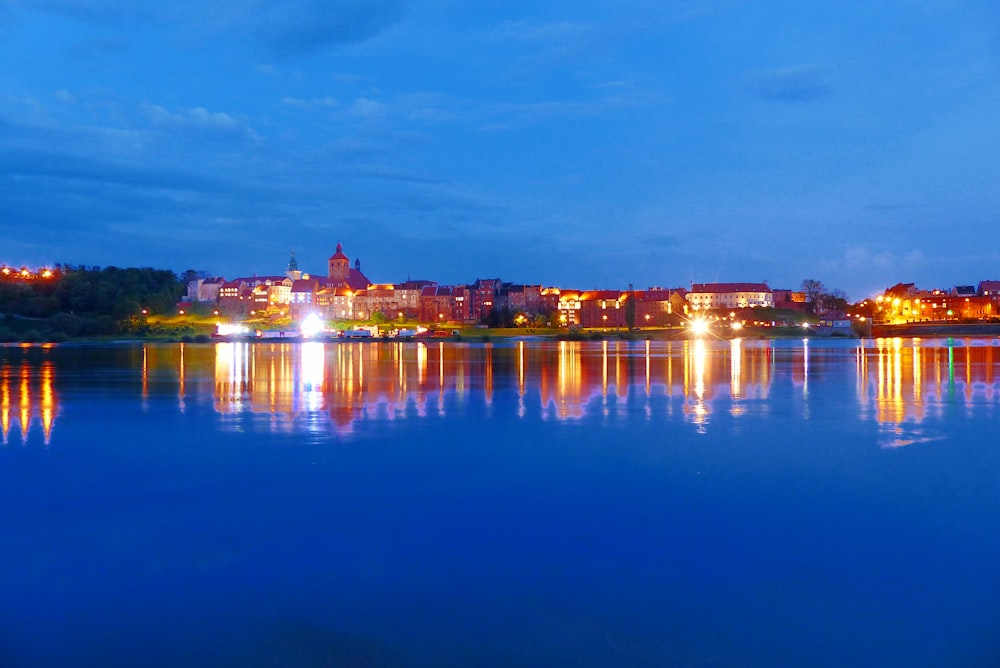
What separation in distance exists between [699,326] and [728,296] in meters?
30.5

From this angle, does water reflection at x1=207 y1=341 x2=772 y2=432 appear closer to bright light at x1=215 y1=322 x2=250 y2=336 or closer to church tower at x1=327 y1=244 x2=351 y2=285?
bright light at x1=215 y1=322 x2=250 y2=336

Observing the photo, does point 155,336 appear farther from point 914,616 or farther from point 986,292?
point 986,292

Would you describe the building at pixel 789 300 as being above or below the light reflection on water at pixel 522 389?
above

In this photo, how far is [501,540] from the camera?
23.0ft

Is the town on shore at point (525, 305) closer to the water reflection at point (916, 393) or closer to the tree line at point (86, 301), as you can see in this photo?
the tree line at point (86, 301)

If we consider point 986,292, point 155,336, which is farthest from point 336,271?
point 986,292

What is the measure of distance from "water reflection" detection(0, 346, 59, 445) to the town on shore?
7872 cm

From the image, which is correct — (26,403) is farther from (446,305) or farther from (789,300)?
(789,300)

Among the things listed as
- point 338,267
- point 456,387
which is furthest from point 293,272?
point 456,387

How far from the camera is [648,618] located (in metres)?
5.34

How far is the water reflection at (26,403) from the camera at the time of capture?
533 inches

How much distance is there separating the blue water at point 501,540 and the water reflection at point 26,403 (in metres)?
0.27

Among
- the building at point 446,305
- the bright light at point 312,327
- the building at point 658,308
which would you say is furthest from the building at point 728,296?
the bright light at point 312,327

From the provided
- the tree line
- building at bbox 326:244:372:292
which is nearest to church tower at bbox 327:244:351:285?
building at bbox 326:244:372:292
